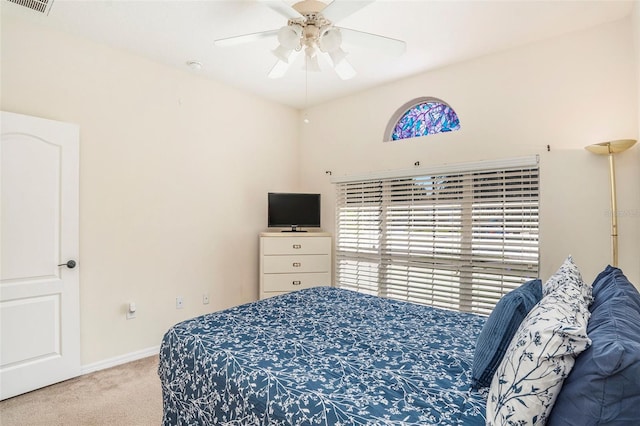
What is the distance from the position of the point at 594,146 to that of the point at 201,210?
3.48 m

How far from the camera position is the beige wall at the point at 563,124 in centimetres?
250

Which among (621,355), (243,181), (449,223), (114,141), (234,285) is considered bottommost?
(234,285)

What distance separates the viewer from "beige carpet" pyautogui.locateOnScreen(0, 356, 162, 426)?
7.10 ft

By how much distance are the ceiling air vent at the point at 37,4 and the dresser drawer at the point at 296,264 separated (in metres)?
2.75

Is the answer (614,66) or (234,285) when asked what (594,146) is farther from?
(234,285)

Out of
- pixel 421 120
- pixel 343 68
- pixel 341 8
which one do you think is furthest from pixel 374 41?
pixel 421 120

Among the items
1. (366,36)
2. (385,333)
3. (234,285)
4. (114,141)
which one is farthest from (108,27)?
(385,333)

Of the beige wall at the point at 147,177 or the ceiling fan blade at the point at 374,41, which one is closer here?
the ceiling fan blade at the point at 374,41

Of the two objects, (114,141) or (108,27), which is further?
(114,141)

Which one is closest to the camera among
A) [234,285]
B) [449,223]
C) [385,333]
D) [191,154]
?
[385,333]

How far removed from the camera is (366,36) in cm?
218

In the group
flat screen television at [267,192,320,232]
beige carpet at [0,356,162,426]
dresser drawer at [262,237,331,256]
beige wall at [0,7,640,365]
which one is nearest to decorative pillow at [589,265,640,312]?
beige wall at [0,7,640,365]

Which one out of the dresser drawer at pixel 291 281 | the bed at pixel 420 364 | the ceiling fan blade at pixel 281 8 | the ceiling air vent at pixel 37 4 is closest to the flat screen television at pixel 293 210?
the dresser drawer at pixel 291 281

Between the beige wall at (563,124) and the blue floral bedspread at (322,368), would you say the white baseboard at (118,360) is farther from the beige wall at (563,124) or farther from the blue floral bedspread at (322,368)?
the beige wall at (563,124)
